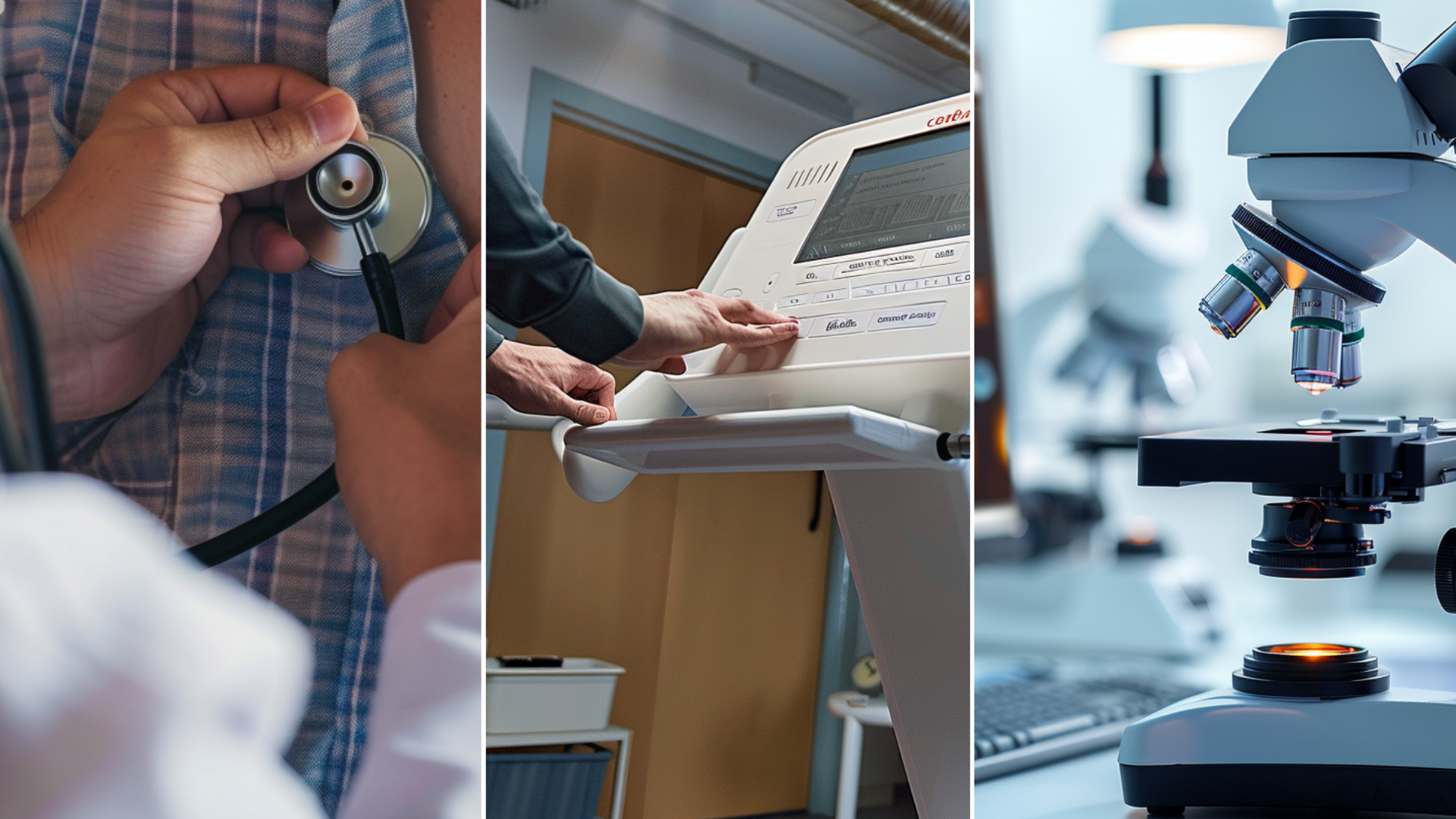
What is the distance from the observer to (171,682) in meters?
0.83

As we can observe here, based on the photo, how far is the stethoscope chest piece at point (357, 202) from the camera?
891 mm

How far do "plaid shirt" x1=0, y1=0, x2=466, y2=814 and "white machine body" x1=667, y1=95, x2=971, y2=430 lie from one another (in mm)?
405

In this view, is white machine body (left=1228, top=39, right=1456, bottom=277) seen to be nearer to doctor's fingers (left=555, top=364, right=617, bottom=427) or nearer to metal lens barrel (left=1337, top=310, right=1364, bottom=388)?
metal lens barrel (left=1337, top=310, right=1364, bottom=388)

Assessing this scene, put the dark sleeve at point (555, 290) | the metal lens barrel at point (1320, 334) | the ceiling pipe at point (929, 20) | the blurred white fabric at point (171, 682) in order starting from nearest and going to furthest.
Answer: the blurred white fabric at point (171, 682), the metal lens barrel at point (1320, 334), the dark sleeve at point (555, 290), the ceiling pipe at point (929, 20)

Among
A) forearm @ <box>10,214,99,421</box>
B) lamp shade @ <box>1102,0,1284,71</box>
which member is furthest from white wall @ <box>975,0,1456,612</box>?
forearm @ <box>10,214,99,421</box>

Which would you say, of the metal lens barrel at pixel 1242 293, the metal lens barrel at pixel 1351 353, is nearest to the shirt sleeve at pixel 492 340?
the metal lens barrel at pixel 1242 293

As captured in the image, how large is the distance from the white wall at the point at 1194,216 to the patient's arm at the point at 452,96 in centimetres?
137

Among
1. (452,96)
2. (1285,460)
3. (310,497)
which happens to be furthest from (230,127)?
(1285,460)

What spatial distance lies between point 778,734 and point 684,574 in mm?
272

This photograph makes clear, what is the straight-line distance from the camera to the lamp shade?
1.35 meters

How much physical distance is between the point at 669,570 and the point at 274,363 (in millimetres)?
669

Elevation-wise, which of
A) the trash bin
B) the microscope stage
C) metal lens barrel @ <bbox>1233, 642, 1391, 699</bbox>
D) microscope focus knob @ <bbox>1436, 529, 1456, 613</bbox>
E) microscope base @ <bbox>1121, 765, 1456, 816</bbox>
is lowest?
the trash bin

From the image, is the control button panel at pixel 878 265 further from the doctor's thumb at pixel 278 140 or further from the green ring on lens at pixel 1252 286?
the doctor's thumb at pixel 278 140

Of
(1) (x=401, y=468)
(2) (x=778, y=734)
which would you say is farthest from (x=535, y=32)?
(2) (x=778, y=734)
